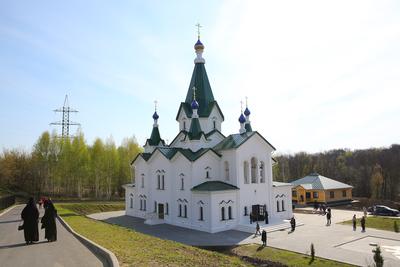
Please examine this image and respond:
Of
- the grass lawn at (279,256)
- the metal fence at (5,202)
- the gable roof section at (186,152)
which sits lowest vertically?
the grass lawn at (279,256)

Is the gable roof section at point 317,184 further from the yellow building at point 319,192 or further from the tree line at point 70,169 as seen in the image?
the tree line at point 70,169

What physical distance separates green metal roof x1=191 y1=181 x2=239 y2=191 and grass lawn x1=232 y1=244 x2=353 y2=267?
20.8 ft

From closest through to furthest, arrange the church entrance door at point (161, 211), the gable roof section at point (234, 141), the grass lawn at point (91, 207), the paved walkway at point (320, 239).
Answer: the paved walkway at point (320, 239) → the gable roof section at point (234, 141) → the church entrance door at point (161, 211) → the grass lawn at point (91, 207)

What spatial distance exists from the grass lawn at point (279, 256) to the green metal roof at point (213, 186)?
6351 mm

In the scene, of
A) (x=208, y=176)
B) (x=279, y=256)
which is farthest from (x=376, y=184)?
(x=279, y=256)

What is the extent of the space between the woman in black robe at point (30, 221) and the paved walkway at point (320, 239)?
9.91 m

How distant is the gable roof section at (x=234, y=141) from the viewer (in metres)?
26.6

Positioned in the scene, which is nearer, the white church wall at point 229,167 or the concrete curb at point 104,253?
the concrete curb at point 104,253

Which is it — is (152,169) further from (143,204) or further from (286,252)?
(286,252)

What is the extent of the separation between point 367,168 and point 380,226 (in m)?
41.7

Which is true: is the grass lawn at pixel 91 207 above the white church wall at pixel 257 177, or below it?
below

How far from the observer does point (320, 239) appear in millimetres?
19969

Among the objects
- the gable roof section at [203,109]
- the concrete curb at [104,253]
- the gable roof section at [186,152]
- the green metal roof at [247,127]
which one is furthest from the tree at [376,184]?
the concrete curb at [104,253]

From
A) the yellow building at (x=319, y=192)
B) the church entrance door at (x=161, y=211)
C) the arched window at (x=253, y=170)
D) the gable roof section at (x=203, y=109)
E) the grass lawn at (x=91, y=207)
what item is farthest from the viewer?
the yellow building at (x=319, y=192)
